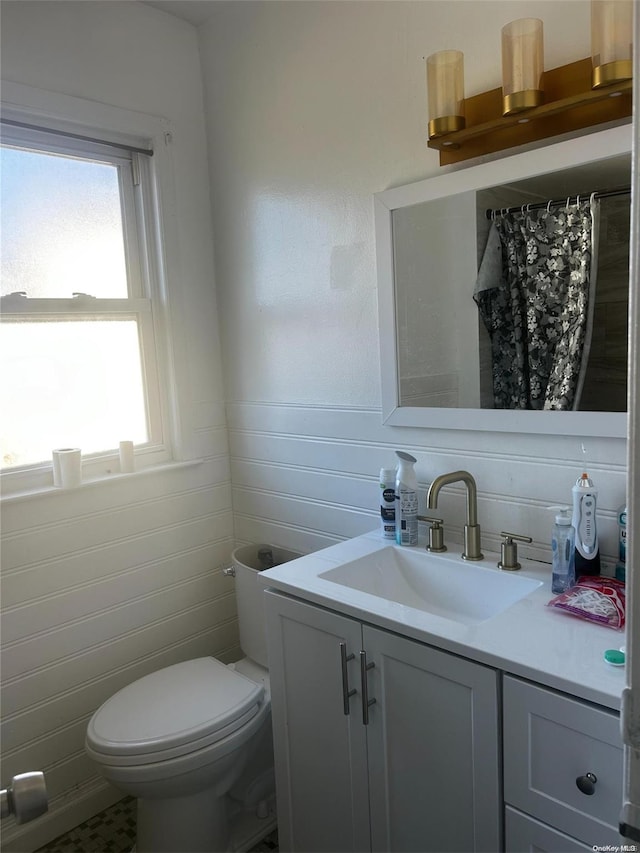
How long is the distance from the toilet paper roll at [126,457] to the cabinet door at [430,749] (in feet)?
3.48

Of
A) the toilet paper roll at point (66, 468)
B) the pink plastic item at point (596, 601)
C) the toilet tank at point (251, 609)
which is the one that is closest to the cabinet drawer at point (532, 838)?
the pink plastic item at point (596, 601)

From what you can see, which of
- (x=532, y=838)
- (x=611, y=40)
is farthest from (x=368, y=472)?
(x=611, y=40)

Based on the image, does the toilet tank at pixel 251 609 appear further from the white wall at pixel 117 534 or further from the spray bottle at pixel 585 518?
the spray bottle at pixel 585 518

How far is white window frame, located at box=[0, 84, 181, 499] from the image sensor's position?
1842 mm

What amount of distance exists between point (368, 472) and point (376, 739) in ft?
2.45

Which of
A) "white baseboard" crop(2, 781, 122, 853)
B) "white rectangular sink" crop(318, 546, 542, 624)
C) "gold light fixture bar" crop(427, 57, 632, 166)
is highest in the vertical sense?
"gold light fixture bar" crop(427, 57, 632, 166)

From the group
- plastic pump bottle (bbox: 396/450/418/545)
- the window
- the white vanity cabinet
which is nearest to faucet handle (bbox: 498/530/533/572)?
plastic pump bottle (bbox: 396/450/418/545)

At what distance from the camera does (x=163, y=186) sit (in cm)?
212

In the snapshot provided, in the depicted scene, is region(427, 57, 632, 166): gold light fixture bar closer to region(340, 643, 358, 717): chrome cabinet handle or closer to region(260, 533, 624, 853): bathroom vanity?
region(260, 533, 624, 853): bathroom vanity

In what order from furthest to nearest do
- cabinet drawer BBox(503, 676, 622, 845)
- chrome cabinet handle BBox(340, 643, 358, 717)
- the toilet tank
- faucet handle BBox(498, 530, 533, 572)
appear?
the toilet tank < faucet handle BBox(498, 530, 533, 572) < chrome cabinet handle BBox(340, 643, 358, 717) < cabinet drawer BBox(503, 676, 622, 845)

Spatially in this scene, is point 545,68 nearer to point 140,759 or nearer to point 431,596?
point 431,596

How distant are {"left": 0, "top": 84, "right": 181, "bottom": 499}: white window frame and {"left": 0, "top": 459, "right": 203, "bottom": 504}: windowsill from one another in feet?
0.04

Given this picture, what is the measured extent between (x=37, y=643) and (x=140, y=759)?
0.53 m

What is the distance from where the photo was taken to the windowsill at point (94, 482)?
1.82 metres
